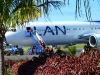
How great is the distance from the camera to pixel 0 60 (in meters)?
8.78

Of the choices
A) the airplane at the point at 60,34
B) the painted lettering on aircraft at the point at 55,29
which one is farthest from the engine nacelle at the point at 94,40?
the painted lettering on aircraft at the point at 55,29

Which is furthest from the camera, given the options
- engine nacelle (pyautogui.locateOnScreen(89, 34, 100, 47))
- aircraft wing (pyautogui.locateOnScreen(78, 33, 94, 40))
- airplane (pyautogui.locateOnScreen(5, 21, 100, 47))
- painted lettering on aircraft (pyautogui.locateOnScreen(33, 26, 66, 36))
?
aircraft wing (pyautogui.locateOnScreen(78, 33, 94, 40))

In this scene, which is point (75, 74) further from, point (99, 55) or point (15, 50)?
point (15, 50)

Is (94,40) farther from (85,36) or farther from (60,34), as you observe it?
(60,34)

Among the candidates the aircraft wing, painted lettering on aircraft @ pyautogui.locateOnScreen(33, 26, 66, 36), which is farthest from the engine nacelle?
painted lettering on aircraft @ pyautogui.locateOnScreen(33, 26, 66, 36)

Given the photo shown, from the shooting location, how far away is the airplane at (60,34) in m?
38.5

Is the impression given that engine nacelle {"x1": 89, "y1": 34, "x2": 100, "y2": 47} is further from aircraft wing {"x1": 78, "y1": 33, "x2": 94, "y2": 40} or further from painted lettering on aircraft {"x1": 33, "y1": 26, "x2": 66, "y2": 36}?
painted lettering on aircraft {"x1": 33, "y1": 26, "x2": 66, "y2": 36}

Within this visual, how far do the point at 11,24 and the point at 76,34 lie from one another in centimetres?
3567

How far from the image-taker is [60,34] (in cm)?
4156

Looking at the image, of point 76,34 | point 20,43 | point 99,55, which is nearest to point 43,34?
point 20,43

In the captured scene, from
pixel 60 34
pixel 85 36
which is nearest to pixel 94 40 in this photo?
pixel 85 36

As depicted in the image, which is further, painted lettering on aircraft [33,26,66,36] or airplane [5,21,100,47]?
painted lettering on aircraft [33,26,66,36]

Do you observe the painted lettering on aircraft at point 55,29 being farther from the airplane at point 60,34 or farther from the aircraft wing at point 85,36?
the aircraft wing at point 85,36

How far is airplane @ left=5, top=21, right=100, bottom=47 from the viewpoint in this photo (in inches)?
1516
